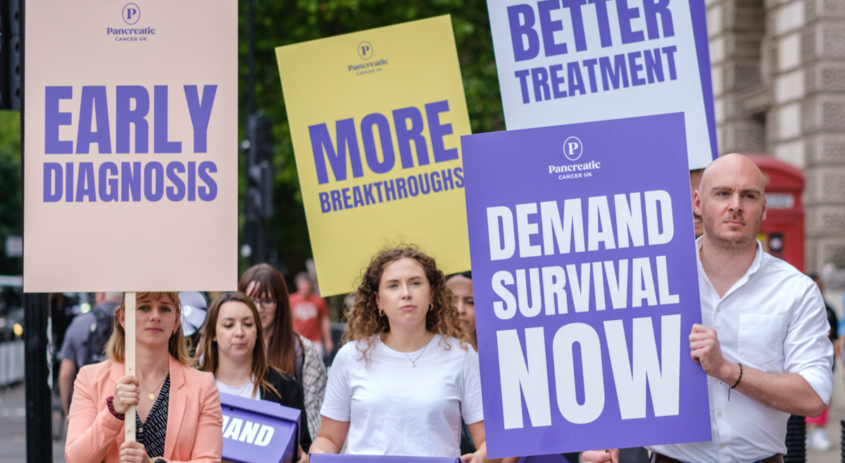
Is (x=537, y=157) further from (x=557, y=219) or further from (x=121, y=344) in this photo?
(x=121, y=344)

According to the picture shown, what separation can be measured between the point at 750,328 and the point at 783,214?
810 centimetres

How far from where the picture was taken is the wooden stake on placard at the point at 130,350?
112 inches

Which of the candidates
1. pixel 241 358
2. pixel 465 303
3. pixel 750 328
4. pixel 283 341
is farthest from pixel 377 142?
pixel 750 328

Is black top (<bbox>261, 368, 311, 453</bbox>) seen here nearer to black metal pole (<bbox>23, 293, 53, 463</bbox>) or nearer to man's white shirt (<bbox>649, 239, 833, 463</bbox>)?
black metal pole (<bbox>23, 293, 53, 463</bbox>)

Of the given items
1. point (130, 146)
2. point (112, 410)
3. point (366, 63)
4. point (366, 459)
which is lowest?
point (366, 459)

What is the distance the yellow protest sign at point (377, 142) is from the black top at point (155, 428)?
54.4 inches

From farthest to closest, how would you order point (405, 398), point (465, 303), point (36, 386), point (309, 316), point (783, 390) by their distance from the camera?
1. point (309, 316)
2. point (465, 303)
3. point (36, 386)
4. point (405, 398)
5. point (783, 390)

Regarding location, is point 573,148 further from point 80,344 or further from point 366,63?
point 80,344

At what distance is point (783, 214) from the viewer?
34.1ft

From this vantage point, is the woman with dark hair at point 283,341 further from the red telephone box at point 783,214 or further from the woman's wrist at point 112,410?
the red telephone box at point 783,214

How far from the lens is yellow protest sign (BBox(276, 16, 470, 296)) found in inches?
170

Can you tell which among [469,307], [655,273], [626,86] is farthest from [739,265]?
[469,307]

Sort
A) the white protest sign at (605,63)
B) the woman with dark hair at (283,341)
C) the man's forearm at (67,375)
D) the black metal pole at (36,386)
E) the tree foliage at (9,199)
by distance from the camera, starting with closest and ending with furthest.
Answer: the black metal pole at (36,386)
the white protest sign at (605,63)
the woman with dark hair at (283,341)
the man's forearm at (67,375)
the tree foliage at (9,199)

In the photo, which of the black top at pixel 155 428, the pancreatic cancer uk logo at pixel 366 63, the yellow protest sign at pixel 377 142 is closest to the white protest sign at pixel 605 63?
the yellow protest sign at pixel 377 142
